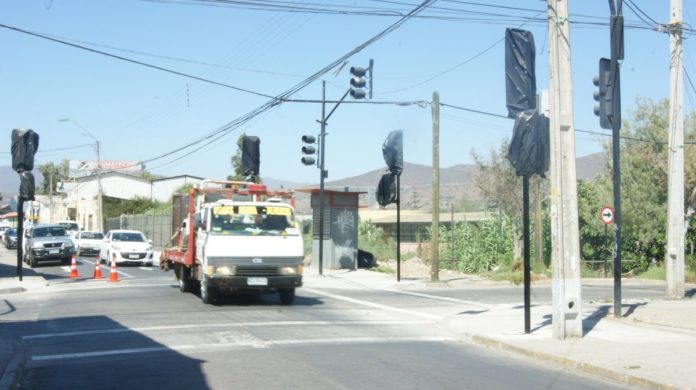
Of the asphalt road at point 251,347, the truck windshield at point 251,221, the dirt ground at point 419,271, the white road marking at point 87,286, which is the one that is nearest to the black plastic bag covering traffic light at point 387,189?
the dirt ground at point 419,271

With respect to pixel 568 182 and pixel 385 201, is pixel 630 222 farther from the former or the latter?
pixel 568 182

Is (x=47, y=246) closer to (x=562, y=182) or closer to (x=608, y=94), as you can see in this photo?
(x=608, y=94)

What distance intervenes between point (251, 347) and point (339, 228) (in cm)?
1946

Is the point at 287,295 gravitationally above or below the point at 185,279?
below

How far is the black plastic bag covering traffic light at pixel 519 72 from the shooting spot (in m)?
12.4

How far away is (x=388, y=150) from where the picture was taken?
26.4 meters

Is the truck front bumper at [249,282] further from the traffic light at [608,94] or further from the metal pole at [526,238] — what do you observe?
the traffic light at [608,94]

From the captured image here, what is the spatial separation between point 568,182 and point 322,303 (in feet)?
27.0

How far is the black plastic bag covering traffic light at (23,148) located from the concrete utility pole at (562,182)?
16658mm

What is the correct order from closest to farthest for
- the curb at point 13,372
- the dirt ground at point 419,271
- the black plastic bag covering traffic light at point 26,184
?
the curb at point 13,372, the black plastic bag covering traffic light at point 26,184, the dirt ground at point 419,271

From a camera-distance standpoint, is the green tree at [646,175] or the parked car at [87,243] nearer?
the green tree at [646,175]

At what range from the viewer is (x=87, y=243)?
43969 millimetres

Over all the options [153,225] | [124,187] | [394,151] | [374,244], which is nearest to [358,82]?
[394,151]

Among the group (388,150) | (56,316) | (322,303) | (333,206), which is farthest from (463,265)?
(56,316)
